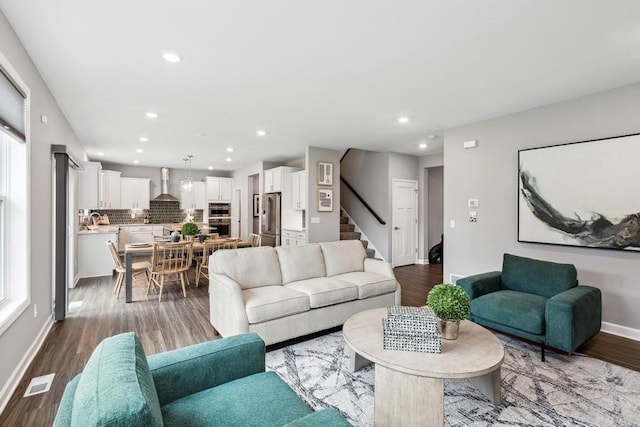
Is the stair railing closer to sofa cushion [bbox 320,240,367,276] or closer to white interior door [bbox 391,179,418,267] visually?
white interior door [bbox 391,179,418,267]

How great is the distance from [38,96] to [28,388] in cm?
259

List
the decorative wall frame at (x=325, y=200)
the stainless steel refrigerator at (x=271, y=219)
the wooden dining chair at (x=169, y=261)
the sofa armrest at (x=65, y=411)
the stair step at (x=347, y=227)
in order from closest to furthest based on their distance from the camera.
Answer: the sofa armrest at (x=65, y=411), the wooden dining chair at (x=169, y=261), the decorative wall frame at (x=325, y=200), the stainless steel refrigerator at (x=271, y=219), the stair step at (x=347, y=227)

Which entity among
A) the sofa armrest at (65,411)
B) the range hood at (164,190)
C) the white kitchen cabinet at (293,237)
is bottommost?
the sofa armrest at (65,411)

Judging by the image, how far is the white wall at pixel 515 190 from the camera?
329cm

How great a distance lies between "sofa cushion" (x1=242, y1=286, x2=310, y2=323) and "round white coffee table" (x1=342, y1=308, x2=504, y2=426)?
Result: 101 cm

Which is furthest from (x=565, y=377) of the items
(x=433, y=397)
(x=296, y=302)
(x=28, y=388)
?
(x=28, y=388)

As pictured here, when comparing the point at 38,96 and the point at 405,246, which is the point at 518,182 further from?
the point at 38,96

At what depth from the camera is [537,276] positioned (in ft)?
10.7

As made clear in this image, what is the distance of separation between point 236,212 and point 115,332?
265 inches

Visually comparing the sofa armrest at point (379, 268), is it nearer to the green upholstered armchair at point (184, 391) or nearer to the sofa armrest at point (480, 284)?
the sofa armrest at point (480, 284)

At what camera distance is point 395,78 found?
3127mm

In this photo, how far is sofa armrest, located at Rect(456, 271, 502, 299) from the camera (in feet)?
10.7

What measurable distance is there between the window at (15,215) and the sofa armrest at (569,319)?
4.26 meters

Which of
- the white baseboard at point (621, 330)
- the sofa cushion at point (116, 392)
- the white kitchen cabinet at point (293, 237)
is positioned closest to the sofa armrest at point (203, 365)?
the sofa cushion at point (116, 392)
